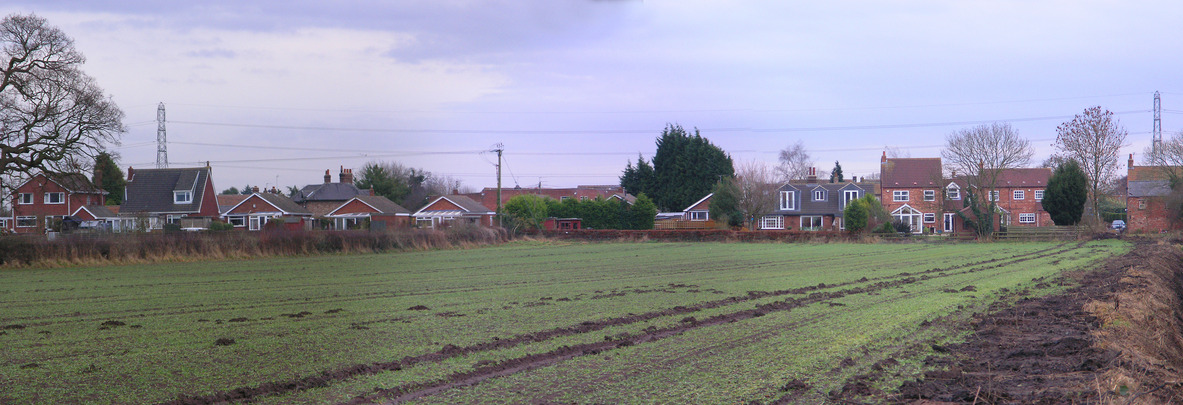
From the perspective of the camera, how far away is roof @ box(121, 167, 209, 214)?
63.2 meters

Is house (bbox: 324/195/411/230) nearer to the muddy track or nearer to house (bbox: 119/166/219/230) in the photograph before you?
house (bbox: 119/166/219/230)

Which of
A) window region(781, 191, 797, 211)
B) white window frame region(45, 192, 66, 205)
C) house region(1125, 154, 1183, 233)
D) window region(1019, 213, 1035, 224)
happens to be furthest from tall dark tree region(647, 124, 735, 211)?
white window frame region(45, 192, 66, 205)

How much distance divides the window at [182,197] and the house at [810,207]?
47666mm

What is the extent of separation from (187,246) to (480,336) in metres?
25.3

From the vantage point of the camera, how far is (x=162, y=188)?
64.0 m

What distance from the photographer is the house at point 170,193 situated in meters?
63.1

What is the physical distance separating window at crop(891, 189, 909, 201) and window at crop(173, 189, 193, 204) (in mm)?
59103

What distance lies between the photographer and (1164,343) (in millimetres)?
9578

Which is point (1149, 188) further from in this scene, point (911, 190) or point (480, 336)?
point (480, 336)

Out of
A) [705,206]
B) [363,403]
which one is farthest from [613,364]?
[705,206]

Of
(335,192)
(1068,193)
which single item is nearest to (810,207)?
(1068,193)

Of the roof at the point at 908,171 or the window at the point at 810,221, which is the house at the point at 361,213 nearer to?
the window at the point at 810,221

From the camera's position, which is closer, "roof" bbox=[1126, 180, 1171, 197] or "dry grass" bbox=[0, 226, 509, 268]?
"dry grass" bbox=[0, 226, 509, 268]

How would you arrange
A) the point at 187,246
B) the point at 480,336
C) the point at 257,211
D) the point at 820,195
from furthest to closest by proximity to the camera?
the point at 820,195, the point at 257,211, the point at 187,246, the point at 480,336
